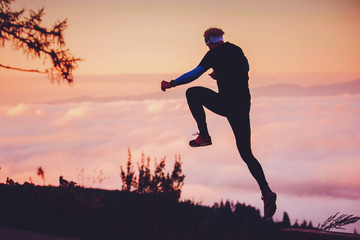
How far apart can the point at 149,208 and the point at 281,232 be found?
5.02 metres

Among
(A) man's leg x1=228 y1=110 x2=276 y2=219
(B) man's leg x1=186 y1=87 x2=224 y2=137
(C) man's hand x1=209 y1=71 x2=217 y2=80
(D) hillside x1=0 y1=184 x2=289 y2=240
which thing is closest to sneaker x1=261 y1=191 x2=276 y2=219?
(A) man's leg x1=228 y1=110 x2=276 y2=219

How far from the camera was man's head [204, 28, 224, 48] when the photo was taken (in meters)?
6.33

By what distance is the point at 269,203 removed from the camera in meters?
6.62

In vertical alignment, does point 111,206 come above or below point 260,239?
above

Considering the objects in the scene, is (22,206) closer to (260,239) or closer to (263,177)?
(263,177)

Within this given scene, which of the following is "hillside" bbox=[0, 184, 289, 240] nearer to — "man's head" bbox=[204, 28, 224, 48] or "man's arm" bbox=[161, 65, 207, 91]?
"man's arm" bbox=[161, 65, 207, 91]

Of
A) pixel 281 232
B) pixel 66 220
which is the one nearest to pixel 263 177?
pixel 281 232

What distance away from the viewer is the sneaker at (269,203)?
6.61 metres

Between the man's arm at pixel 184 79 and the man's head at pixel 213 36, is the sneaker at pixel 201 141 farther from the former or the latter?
the man's head at pixel 213 36

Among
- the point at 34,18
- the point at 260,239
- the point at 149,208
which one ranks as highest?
the point at 34,18

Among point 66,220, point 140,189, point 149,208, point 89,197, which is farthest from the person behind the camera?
point 140,189

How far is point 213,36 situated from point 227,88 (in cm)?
80

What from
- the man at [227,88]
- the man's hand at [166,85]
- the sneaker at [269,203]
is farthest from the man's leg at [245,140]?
the man's hand at [166,85]

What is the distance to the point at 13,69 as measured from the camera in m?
12.2
